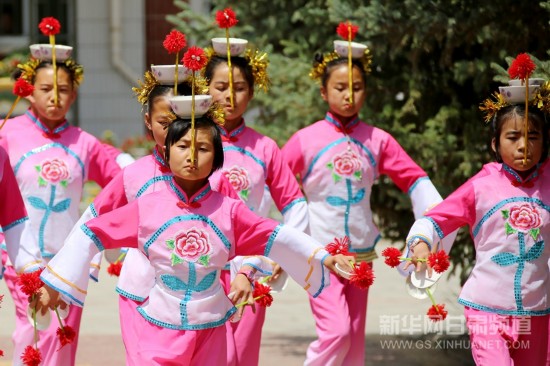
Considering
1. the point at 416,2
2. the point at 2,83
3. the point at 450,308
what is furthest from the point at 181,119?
the point at 2,83

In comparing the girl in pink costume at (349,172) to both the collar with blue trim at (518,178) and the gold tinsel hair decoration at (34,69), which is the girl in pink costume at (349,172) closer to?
the collar with blue trim at (518,178)

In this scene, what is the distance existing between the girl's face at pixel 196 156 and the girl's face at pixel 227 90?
1592 mm

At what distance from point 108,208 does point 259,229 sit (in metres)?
0.95

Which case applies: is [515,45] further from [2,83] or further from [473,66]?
[2,83]

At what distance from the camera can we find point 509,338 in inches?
250

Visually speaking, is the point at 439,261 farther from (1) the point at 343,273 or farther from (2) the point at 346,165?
(2) the point at 346,165

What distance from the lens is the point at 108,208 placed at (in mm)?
6344

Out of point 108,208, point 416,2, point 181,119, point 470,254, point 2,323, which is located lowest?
point 2,323

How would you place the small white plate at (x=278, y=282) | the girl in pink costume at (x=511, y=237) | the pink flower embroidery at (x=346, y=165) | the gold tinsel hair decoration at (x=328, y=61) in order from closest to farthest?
the girl in pink costume at (x=511, y=237) → the small white plate at (x=278, y=282) → the pink flower embroidery at (x=346, y=165) → the gold tinsel hair decoration at (x=328, y=61)

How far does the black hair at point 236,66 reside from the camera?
7.41 meters

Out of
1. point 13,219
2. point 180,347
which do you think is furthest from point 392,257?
point 13,219

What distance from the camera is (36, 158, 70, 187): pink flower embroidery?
24.8 ft

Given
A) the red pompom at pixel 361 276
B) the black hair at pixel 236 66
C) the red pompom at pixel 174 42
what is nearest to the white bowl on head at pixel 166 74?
the red pompom at pixel 174 42

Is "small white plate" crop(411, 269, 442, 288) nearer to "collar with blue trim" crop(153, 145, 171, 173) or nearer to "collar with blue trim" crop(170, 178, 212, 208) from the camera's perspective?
"collar with blue trim" crop(170, 178, 212, 208)
